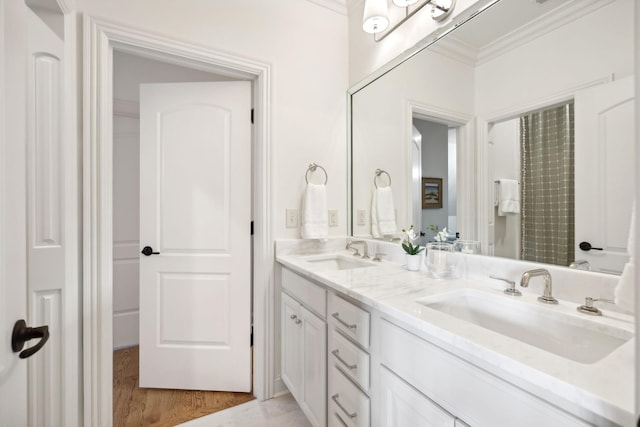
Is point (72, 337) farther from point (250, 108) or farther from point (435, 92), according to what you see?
point (435, 92)

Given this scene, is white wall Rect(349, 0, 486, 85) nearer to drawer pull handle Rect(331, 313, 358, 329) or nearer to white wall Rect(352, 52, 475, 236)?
white wall Rect(352, 52, 475, 236)

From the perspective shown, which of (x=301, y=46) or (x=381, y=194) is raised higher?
(x=301, y=46)

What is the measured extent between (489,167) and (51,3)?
6.63 ft

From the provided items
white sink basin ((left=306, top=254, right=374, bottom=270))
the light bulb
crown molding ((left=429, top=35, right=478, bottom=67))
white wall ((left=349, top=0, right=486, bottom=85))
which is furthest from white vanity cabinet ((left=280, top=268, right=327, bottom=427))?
the light bulb

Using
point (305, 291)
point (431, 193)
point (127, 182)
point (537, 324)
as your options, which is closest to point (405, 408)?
point (537, 324)

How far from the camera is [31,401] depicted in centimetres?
117

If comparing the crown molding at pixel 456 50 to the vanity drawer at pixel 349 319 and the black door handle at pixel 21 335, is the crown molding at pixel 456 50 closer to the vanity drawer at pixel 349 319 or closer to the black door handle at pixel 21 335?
the vanity drawer at pixel 349 319

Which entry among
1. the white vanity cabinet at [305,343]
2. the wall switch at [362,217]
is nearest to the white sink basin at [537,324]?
the white vanity cabinet at [305,343]

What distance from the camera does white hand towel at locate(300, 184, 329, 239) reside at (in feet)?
5.89

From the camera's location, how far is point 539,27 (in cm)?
101

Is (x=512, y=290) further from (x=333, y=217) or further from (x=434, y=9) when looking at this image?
(x=434, y=9)

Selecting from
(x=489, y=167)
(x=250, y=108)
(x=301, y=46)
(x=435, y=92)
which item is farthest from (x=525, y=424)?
(x=301, y=46)

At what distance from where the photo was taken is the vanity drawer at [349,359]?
992 millimetres

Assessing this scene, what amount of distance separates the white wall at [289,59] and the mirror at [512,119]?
37 cm
